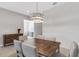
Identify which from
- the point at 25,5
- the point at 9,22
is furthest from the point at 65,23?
the point at 9,22

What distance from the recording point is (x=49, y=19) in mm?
7055

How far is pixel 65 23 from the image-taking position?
18.0 ft

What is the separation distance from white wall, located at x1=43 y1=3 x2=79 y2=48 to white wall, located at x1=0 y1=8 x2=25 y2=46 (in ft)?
7.75

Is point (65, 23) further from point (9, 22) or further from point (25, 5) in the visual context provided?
point (9, 22)

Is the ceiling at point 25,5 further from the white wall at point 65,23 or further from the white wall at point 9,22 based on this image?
the white wall at point 9,22

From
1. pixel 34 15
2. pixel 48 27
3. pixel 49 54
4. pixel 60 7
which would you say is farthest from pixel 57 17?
pixel 49 54

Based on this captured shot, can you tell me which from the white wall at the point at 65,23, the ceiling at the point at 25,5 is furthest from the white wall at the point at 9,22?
the white wall at the point at 65,23

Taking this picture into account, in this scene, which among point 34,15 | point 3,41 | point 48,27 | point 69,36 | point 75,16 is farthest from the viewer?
point 48,27

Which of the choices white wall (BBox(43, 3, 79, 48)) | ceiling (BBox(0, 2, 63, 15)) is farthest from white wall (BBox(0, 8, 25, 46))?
white wall (BBox(43, 3, 79, 48))

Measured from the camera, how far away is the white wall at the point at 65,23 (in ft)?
15.9

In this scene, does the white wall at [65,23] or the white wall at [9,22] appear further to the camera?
the white wall at [9,22]

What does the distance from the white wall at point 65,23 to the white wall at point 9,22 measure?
2363 mm

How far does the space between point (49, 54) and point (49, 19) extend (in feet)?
15.5

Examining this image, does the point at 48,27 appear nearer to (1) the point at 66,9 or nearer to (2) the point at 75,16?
(1) the point at 66,9
